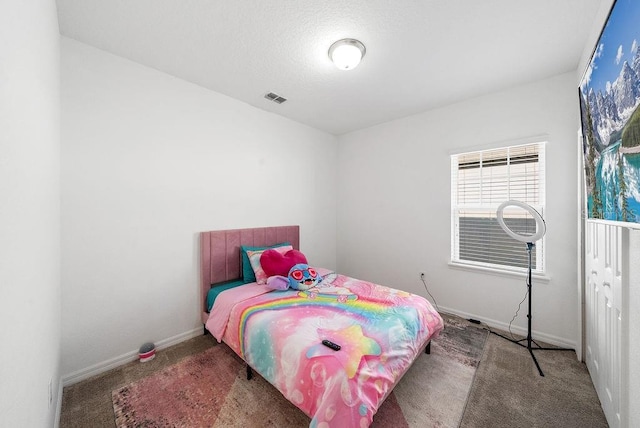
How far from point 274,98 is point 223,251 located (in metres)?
1.98

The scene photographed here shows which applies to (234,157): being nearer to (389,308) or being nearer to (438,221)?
(389,308)

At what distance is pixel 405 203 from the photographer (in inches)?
138

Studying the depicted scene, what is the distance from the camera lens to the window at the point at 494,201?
103 inches

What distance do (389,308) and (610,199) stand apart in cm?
150

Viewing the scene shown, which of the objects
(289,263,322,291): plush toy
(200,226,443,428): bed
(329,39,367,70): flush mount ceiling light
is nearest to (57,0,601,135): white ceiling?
(329,39,367,70): flush mount ceiling light

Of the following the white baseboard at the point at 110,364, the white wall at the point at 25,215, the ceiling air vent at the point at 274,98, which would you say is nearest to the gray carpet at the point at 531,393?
the white wall at the point at 25,215

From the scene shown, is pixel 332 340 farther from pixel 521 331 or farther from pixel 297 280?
pixel 521 331

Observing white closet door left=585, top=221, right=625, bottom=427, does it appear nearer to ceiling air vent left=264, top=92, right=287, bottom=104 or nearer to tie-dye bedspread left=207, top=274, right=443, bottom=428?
tie-dye bedspread left=207, top=274, right=443, bottom=428

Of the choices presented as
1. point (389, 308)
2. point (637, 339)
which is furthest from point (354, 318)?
point (637, 339)

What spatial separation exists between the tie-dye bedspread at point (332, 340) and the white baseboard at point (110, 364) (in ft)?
1.55

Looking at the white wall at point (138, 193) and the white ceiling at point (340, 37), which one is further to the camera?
the white wall at point (138, 193)

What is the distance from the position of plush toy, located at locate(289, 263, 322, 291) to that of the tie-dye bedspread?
5.2 inches

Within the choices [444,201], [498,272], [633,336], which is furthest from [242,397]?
[444,201]

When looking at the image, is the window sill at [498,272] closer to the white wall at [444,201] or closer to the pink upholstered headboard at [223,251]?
the white wall at [444,201]
